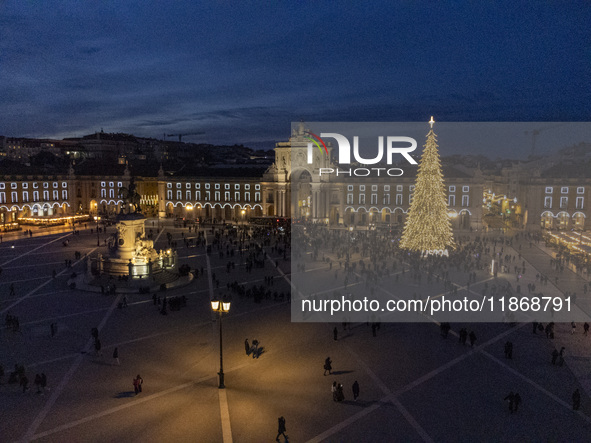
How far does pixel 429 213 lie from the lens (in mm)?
37625

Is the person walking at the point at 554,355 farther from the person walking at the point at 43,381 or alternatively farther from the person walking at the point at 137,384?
the person walking at the point at 43,381

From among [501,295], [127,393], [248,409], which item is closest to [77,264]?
[127,393]

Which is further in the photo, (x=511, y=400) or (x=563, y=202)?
(x=563, y=202)

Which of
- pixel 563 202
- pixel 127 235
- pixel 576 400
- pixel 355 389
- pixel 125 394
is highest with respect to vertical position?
pixel 563 202

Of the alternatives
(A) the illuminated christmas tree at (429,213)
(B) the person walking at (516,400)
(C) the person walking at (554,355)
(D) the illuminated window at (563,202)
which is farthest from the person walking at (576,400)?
(D) the illuminated window at (563,202)

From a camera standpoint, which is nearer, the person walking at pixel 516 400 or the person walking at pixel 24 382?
the person walking at pixel 516 400

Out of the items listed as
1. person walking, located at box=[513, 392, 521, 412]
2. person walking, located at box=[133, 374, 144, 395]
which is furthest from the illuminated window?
person walking, located at box=[133, 374, 144, 395]

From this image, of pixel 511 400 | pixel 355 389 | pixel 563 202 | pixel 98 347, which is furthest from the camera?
pixel 563 202

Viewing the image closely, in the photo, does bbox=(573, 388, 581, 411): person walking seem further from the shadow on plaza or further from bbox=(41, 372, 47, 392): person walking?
bbox=(41, 372, 47, 392): person walking

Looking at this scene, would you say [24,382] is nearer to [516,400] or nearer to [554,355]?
[516,400]

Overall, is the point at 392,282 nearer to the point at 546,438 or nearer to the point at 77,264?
the point at 546,438

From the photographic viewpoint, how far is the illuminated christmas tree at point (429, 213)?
37.5m

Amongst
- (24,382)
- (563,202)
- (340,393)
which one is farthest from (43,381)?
Result: (563,202)

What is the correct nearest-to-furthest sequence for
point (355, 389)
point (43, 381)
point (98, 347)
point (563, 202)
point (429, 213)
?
point (355, 389)
point (43, 381)
point (98, 347)
point (429, 213)
point (563, 202)
